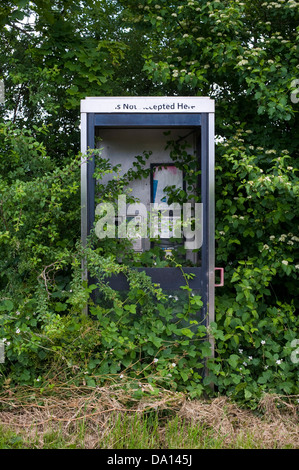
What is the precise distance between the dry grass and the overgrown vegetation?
10cm

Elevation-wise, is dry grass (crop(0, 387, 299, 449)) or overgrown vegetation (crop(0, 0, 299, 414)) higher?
overgrown vegetation (crop(0, 0, 299, 414))

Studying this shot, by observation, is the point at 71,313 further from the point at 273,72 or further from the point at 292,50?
the point at 292,50

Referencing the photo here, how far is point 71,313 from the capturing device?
3.50 meters

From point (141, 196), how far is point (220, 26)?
1.73 m

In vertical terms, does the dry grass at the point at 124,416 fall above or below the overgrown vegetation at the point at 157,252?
below

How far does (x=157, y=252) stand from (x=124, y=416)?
1.40 m

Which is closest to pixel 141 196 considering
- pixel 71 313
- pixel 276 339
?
pixel 71 313

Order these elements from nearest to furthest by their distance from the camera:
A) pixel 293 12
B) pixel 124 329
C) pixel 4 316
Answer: pixel 4 316
pixel 124 329
pixel 293 12

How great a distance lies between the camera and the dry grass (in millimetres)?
2945

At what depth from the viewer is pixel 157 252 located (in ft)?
12.8

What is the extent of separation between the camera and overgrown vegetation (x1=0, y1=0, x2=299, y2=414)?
336cm

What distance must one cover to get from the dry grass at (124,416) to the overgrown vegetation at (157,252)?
10cm

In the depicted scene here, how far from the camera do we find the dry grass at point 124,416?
2.95 m

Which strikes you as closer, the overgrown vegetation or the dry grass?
the dry grass
